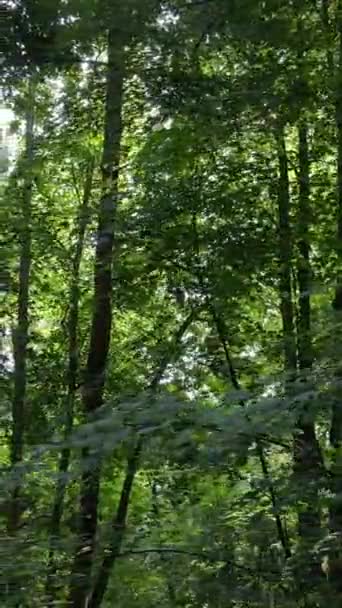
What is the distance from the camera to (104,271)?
462 centimetres

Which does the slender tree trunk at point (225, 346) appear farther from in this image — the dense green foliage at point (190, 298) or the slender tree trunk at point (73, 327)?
the slender tree trunk at point (73, 327)

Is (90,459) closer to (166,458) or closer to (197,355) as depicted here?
(166,458)

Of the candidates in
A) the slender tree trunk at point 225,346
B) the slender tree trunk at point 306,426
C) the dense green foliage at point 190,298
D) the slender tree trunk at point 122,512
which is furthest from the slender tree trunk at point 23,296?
the slender tree trunk at point 306,426

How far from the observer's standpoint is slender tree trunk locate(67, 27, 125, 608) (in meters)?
3.67

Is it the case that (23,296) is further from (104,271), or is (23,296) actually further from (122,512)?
(104,271)

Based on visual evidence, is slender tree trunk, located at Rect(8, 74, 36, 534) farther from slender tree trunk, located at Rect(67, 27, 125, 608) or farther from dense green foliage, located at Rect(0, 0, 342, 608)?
slender tree trunk, located at Rect(67, 27, 125, 608)

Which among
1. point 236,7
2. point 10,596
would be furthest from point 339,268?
point 10,596

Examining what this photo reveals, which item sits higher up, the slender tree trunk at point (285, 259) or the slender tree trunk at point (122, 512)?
the slender tree trunk at point (285, 259)

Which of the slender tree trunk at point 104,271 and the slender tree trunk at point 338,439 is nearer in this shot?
the slender tree trunk at point 338,439

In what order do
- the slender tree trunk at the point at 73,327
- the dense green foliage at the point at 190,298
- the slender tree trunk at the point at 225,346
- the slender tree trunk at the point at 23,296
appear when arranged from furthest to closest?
1. the slender tree trunk at the point at 23,296
2. the slender tree trunk at the point at 73,327
3. the slender tree trunk at the point at 225,346
4. the dense green foliage at the point at 190,298

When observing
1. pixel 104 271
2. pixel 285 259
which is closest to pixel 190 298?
pixel 104 271

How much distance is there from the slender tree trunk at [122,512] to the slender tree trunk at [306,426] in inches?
24.0

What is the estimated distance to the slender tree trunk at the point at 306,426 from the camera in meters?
2.61

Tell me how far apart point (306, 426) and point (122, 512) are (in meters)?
3.68
